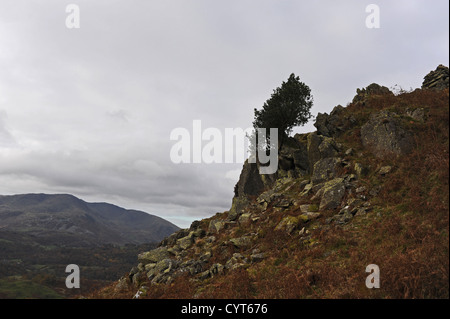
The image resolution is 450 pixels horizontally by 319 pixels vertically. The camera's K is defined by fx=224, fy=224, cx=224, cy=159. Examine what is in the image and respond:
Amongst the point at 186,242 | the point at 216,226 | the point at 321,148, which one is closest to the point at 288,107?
the point at 321,148

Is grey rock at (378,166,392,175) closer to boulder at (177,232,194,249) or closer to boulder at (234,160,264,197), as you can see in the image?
boulder at (234,160,264,197)

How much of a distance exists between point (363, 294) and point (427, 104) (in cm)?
1951

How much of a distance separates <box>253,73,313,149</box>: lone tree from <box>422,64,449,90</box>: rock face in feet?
44.4

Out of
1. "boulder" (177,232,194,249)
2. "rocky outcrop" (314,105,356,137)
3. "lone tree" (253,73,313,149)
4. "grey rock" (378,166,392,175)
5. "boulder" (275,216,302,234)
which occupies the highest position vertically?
"lone tree" (253,73,313,149)

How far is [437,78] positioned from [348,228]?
25.9 m

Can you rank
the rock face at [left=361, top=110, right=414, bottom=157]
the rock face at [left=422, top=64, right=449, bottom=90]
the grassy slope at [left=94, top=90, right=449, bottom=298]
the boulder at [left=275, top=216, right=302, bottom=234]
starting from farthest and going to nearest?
the rock face at [left=422, top=64, right=449, bottom=90]
the rock face at [left=361, top=110, right=414, bottom=157]
the boulder at [left=275, top=216, right=302, bottom=234]
the grassy slope at [left=94, top=90, right=449, bottom=298]

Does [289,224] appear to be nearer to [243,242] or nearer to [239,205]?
[243,242]

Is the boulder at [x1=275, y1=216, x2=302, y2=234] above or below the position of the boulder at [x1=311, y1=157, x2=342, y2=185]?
below

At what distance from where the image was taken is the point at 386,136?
1858cm

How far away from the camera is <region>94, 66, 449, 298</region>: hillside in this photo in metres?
9.42

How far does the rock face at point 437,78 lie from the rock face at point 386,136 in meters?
10.6

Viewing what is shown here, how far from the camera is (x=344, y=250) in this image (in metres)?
12.2
